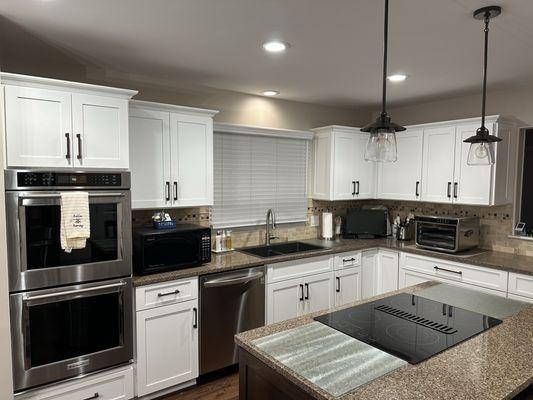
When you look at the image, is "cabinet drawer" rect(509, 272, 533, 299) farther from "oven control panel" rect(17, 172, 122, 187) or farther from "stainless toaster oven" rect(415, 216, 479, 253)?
"oven control panel" rect(17, 172, 122, 187)

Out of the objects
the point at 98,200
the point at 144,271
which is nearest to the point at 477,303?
the point at 144,271

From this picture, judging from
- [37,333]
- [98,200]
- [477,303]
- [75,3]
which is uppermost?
[75,3]

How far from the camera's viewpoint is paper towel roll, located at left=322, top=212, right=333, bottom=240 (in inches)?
167

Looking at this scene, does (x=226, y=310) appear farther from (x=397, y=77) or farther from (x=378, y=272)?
(x=397, y=77)

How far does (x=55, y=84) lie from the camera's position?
2.19 metres

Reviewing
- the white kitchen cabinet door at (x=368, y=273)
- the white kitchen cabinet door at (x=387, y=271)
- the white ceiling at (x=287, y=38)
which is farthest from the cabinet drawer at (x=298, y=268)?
the white ceiling at (x=287, y=38)

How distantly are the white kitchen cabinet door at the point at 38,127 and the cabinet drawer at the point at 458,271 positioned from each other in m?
3.20

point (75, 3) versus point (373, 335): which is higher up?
A: point (75, 3)

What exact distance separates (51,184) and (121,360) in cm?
126

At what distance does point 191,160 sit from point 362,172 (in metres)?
2.16

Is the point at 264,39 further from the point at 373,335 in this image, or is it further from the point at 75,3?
the point at 373,335

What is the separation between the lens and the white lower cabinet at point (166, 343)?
2.60 metres

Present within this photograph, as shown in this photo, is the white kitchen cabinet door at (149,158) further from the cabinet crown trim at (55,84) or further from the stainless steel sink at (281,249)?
the stainless steel sink at (281,249)

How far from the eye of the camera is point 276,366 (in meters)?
1.41
